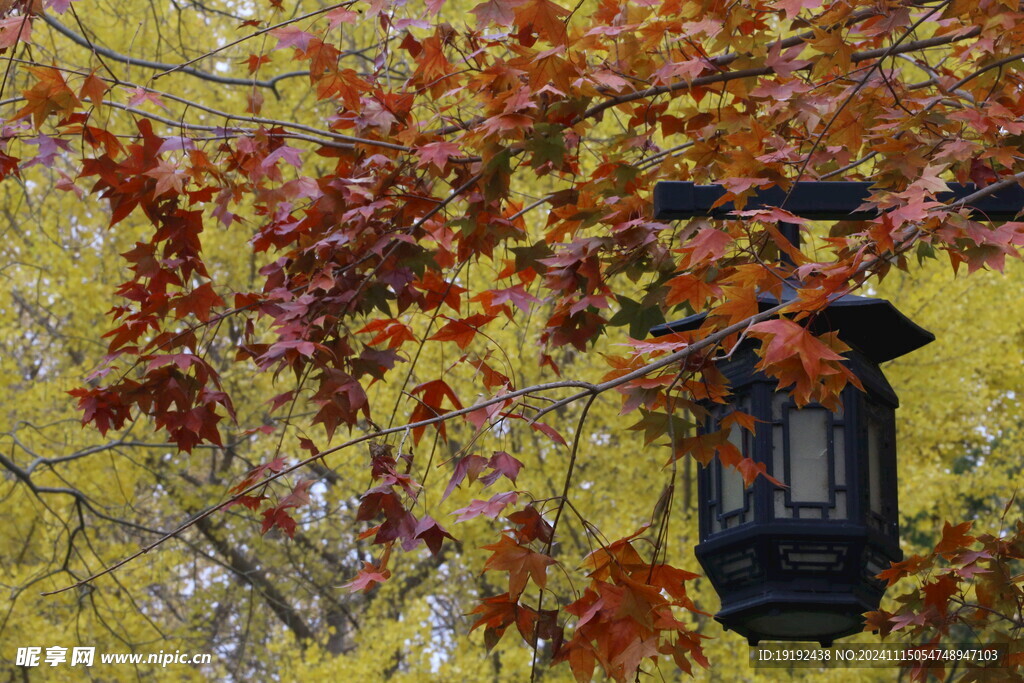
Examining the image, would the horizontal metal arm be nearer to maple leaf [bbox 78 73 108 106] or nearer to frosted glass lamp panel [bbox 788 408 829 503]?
frosted glass lamp panel [bbox 788 408 829 503]

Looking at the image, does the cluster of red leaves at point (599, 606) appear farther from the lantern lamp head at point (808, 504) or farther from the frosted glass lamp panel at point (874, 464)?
the frosted glass lamp panel at point (874, 464)

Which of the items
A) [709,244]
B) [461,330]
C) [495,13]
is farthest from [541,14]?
[461,330]

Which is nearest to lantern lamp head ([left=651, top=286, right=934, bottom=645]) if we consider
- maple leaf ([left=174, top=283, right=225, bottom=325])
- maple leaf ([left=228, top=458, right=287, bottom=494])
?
maple leaf ([left=228, top=458, right=287, bottom=494])

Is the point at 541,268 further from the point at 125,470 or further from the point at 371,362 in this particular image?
the point at 125,470

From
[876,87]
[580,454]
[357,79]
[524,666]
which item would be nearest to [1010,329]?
[580,454]

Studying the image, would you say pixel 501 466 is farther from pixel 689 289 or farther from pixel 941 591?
pixel 941 591

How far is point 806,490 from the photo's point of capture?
253cm

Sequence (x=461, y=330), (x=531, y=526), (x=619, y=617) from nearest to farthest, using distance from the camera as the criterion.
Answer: (x=619, y=617)
(x=531, y=526)
(x=461, y=330)

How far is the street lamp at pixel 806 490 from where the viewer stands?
2.45 meters

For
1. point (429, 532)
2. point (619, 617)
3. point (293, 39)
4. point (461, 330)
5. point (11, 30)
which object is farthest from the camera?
point (293, 39)

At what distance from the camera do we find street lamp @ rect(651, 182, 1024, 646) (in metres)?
2.45

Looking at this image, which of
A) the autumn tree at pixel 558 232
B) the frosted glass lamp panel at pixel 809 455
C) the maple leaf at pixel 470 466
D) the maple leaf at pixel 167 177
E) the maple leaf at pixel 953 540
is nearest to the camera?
the autumn tree at pixel 558 232

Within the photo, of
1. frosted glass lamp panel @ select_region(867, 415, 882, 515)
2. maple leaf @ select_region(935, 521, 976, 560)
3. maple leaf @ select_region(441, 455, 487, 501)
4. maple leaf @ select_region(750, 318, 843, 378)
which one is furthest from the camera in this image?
maple leaf @ select_region(935, 521, 976, 560)

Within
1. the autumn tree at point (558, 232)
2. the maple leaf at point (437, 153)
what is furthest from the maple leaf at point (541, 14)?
the maple leaf at point (437, 153)
